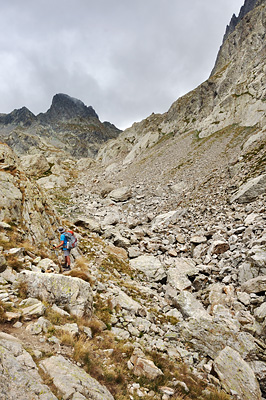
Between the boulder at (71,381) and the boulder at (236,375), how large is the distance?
4.66 m

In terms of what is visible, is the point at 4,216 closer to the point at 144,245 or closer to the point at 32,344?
the point at 32,344

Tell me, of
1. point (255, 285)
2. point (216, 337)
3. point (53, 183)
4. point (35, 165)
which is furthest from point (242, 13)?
point (216, 337)

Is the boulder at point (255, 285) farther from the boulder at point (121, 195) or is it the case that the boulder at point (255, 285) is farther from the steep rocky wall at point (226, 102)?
the steep rocky wall at point (226, 102)

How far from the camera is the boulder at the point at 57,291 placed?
23.6ft

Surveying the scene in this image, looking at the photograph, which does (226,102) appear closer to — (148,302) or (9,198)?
(148,302)

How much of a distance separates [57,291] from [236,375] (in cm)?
716

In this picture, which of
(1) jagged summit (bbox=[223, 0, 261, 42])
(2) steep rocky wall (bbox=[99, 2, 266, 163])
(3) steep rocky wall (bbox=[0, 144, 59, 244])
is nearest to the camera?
(3) steep rocky wall (bbox=[0, 144, 59, 244])

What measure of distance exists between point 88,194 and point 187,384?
33769 mm

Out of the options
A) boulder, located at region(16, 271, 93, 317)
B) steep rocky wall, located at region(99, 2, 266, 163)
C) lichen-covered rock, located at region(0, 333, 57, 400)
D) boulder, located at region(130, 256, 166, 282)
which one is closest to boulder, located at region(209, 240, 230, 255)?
boulder, located at region(130, 256, 166, 282)

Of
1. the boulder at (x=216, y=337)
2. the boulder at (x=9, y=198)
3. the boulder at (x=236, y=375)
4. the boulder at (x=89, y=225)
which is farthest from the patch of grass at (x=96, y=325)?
the boulder at (x=89, y=225)

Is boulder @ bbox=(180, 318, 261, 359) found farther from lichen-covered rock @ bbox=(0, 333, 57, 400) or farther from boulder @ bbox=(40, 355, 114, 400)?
lichen-covered rock @ bbox=(0, 333, 57, 400)

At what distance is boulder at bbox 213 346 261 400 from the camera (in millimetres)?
6523

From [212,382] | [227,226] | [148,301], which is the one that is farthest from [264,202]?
[212,382]

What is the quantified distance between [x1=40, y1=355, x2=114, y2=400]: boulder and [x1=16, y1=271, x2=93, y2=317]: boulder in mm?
2457
